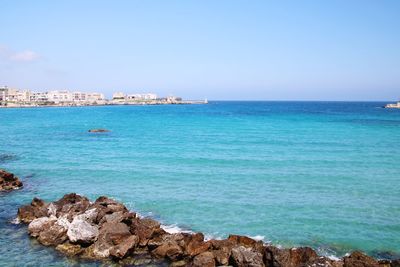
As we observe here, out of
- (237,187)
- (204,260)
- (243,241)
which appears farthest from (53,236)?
(237,187)

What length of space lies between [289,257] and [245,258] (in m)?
1.59

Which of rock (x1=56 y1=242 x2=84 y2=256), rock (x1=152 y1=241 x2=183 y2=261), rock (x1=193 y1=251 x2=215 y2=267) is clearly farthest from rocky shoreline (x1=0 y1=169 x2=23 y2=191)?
rock (x1=193 y1=251 x2=215 y2=267)

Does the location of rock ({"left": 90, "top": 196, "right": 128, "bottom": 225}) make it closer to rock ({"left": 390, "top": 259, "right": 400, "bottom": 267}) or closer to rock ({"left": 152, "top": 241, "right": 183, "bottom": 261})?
rock ({"left": 152, "top": 241, "right": 183, "bottom": 261})

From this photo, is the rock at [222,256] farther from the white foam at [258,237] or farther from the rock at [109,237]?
the rock at [109,237]

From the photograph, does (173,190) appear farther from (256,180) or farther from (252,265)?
(252,265)

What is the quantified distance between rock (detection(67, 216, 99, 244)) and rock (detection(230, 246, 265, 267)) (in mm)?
5827

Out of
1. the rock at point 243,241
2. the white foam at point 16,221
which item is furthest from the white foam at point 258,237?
the white foam at point 16,221

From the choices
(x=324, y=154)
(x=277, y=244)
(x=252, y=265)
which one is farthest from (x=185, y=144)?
(x=252, y=265)

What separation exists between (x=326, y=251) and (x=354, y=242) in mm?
1736

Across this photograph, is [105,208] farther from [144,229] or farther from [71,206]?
[144,229]

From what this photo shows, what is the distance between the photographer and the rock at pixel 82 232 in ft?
52.6

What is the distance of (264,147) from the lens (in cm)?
4372

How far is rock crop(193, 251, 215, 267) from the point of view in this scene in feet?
46.8

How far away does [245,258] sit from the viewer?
46.5ft
